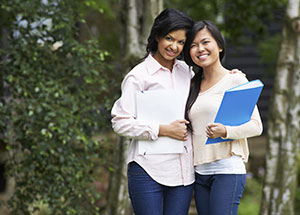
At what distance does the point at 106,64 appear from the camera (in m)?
4.96

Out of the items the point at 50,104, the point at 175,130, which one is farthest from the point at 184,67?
the point at 50,104

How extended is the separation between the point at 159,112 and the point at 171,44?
42cm

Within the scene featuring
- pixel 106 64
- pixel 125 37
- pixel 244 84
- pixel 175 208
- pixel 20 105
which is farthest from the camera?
pixel 125 37

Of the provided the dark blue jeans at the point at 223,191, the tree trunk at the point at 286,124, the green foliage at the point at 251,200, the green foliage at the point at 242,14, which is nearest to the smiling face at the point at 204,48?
the dark blue jeans at the point at 223,191

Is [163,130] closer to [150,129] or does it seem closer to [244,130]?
[150,129]

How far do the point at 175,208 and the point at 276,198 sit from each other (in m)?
2.60

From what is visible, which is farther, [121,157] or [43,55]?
[121,157]

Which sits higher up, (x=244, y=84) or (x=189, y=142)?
(x=244, y=84)

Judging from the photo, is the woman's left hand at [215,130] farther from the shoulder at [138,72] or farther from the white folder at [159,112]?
the shoulder at [138,72]

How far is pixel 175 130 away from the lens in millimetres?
2973

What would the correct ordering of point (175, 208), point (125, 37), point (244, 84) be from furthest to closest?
point (125, 37) < point (175, 208) < point (244, 84)

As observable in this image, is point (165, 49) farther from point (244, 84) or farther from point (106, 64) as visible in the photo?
point (106, 64)

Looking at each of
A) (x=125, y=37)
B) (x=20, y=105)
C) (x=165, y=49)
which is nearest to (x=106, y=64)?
(x=125, y=37)

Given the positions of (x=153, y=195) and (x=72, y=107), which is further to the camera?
(x=72, y=107)
